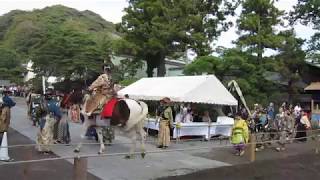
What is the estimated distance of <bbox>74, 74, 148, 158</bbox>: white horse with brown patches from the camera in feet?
42.6

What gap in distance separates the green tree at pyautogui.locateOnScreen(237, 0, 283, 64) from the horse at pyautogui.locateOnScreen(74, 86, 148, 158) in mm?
18169

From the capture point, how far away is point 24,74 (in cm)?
7881

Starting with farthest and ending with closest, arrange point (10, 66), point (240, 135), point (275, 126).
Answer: point (10, 66)
point (275, 126)
point (240, 135)

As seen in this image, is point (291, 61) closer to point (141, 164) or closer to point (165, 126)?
point (165, 126)

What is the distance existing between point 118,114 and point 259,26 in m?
19.4

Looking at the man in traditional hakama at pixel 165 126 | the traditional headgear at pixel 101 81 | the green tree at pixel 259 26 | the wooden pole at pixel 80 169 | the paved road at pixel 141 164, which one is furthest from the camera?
the green tree at pixel 259 26

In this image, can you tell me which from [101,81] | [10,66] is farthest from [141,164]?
[10,66]

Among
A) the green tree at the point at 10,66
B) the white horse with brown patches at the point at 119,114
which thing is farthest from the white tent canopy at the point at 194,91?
the green tree at the point at 10,66

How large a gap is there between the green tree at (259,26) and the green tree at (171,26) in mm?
4252

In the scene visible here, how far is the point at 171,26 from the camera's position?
34344mm

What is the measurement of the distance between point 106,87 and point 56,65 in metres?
29.1

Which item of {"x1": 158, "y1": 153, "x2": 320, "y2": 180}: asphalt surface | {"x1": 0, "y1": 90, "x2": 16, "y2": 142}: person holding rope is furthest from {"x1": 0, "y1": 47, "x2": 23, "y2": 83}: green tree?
{"x1": 158, "y1": 153, "x2": 320, "y2": 180}: asphalt surface

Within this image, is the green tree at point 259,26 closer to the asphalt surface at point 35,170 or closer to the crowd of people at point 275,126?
the crowd of people at point 275,126

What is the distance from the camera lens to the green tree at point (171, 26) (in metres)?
34.7
